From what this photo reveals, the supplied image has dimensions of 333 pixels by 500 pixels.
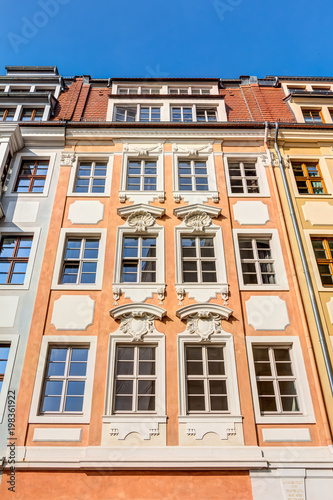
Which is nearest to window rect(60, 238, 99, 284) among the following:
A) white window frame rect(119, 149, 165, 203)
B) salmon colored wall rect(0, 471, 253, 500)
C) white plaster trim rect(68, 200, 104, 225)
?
white plaster trim rect(68, 200, 104, 225)

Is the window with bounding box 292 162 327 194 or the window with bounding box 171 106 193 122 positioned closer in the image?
the window with bounding box 292 162 327 194

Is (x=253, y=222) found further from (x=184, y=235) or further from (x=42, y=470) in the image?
(x=42, y=470)

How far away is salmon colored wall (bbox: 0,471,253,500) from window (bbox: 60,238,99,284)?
5.55m

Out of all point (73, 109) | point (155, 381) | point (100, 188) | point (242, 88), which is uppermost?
point (242, 88)

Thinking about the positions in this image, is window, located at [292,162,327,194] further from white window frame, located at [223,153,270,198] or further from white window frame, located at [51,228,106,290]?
white window frame, located at [51,228,106,290]

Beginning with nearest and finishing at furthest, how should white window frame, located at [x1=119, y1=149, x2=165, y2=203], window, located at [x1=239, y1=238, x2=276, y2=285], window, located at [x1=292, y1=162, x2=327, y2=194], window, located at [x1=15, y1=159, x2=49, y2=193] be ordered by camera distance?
1. window, located at [x1=239, y1=238, x2=276, y2=285]
2. white window frame, located at [x1=119, y1=149, x2=165, y2=203]
3. window, located at [x1=15, y1=159, x2=49, y2=193]
4. window, located at [x1=292, y1=162, x2=327, y2=194]

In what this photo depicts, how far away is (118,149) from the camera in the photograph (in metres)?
16.7

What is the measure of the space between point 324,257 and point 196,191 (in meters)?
5.09

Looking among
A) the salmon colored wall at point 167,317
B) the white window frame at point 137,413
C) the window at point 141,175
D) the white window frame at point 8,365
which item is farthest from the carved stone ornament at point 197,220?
the white window frame at point 8,365

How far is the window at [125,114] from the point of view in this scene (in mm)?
18328

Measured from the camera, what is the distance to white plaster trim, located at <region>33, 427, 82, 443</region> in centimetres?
1034

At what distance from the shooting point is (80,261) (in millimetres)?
13547

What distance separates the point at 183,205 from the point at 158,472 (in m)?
8.67

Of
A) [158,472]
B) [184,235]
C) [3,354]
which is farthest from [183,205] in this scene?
[158,472]
